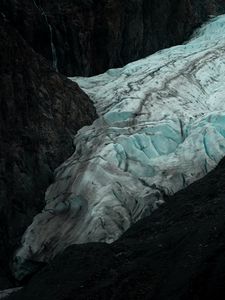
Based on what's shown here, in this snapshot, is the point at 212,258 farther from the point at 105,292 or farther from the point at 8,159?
the point at 8,159

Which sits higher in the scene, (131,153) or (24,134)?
(24,134)

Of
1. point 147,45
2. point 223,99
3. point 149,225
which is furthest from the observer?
point 147,45

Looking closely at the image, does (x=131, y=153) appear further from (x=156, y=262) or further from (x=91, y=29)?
(x=91, y=29)

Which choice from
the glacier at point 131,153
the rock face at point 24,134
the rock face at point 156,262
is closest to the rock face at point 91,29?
the glacier at point 131,153

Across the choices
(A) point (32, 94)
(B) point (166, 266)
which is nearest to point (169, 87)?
(A) point (32, 94)

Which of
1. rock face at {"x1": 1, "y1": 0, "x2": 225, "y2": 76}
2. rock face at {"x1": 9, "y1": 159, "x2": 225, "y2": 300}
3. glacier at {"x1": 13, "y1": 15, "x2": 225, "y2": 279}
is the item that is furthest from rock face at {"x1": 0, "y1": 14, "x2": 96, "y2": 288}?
rock face at {"x1": 1, "y1": 0, "x2": 225, "y2": 76}

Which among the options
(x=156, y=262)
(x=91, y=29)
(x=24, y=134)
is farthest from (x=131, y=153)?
(x=91, y=29)
